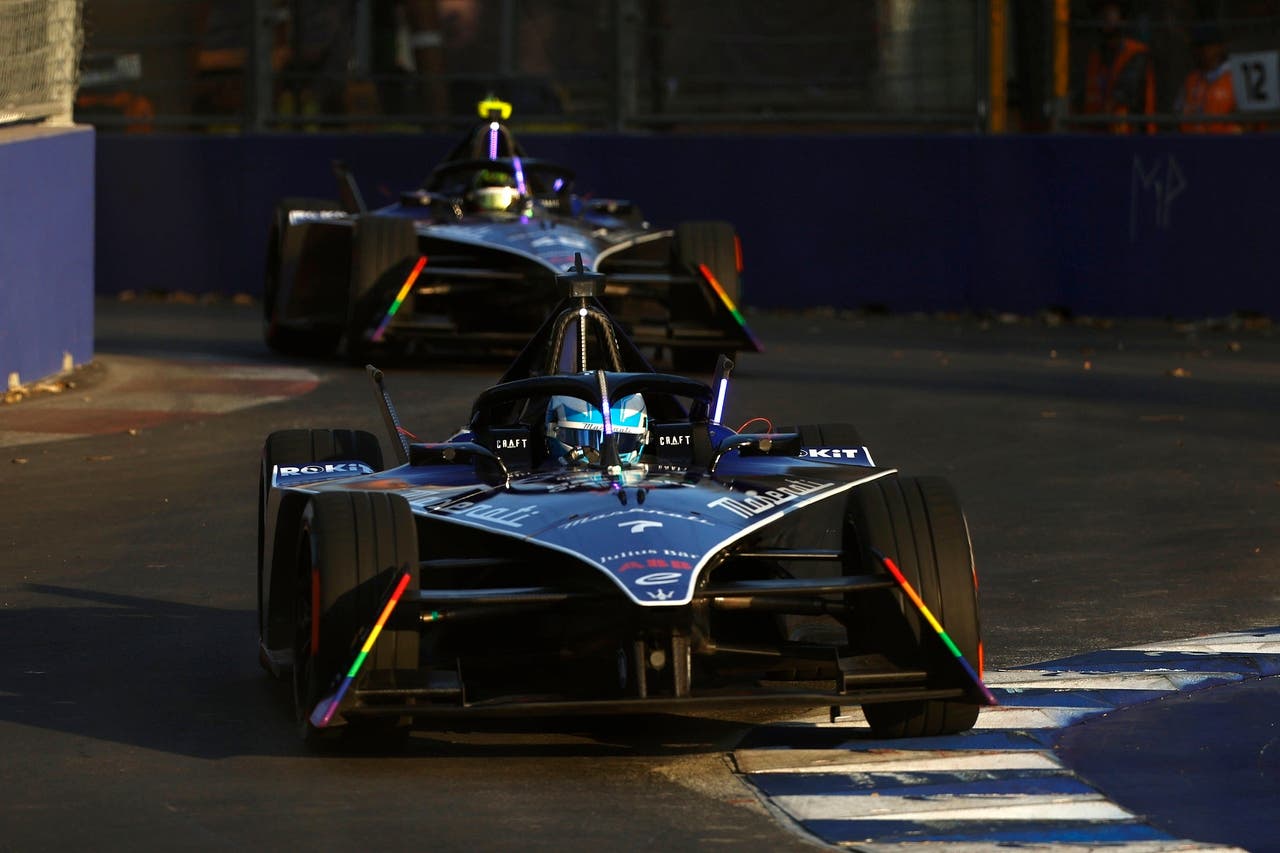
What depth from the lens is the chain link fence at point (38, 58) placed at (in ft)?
50.8

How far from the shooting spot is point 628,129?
869 inches

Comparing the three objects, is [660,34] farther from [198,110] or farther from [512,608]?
[512,608]

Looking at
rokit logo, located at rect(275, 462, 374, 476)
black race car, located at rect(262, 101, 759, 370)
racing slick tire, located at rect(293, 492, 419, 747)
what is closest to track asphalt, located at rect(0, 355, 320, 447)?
black race car, located at rect(262, 101, 759, 370)

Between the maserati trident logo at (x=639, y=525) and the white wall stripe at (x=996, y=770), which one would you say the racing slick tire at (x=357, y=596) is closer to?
the maserati trident logo at (x=639, y=525)

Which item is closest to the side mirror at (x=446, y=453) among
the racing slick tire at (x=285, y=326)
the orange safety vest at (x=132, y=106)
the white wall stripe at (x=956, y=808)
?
the white wall stripe at (x=956, y=808)

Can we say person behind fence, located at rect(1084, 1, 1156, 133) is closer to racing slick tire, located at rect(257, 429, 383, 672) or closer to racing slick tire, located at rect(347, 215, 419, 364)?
racing slick tire, located at rect(347, 215, 419, 364)

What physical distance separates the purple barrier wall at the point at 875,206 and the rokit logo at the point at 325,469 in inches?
525

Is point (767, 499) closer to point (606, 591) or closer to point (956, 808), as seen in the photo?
point (606, 591)

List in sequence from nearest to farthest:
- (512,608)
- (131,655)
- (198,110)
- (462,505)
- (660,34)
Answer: (512,608), (462,505), (131,655), (660,34), (198,110)

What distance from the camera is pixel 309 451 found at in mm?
8031

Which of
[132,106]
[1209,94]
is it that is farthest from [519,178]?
[132,106]

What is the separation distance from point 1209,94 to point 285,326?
7.73 metres

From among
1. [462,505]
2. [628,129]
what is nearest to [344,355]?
[628,129]

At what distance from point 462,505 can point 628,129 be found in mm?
15380
